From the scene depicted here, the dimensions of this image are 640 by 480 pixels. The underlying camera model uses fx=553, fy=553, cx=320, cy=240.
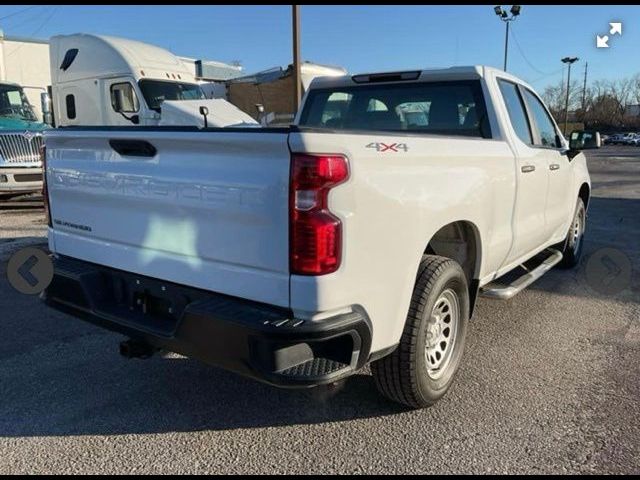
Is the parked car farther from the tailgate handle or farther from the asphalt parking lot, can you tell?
the tailgate handle

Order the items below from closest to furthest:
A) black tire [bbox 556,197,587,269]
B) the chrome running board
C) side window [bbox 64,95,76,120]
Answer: the chrome running board, black tire [bbox 556,197,587,269], side window [bbox 64,95,76,120]

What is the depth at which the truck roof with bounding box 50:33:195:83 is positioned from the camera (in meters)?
12.1

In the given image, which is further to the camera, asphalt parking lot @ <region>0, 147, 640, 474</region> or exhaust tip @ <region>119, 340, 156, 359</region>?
exhaust tip @ <region>119, 340, 156, 359</region>

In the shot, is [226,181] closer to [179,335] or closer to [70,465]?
[179,335]

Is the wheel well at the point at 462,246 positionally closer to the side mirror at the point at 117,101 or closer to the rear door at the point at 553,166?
the rear door at the point at 553,166

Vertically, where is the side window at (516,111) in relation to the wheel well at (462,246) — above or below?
above

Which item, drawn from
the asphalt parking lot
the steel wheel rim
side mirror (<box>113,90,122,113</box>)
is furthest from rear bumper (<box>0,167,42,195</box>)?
the steel wheel rim

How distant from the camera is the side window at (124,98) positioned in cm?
1200

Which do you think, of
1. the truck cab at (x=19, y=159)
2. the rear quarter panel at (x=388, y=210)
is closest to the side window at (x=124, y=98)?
the truck cab at (x=19, y=159)

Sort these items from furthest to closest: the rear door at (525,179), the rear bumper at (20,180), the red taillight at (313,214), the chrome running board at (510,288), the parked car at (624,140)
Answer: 1. the parked car at (624,140)
2. the rear bumper at (20,180)
3. the rear door at (525,179)
4. the chrome running board at (510,288)
5. the red taillight at (313,214)

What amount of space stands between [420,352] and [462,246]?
3.13ft

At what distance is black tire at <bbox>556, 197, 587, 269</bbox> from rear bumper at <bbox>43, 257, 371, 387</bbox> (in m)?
4.38

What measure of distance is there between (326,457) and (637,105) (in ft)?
356

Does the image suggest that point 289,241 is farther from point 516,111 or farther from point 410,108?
point 516,111
